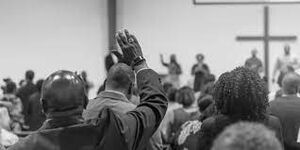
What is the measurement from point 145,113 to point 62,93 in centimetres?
41

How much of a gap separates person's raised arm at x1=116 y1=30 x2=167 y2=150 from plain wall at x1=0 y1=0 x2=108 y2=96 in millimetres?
16013

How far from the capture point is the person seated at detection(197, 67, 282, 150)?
340 centimetres

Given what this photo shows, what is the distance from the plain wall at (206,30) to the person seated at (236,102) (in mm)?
15633

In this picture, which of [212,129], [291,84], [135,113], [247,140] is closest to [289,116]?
[291,84]

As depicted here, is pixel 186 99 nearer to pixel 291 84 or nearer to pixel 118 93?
pixel 291 84

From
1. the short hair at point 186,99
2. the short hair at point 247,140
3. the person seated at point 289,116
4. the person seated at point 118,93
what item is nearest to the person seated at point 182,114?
the short hair at point 186,99

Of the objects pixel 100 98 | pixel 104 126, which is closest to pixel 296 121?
pixel 100 98

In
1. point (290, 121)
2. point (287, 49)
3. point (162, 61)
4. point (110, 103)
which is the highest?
point (287, 49)

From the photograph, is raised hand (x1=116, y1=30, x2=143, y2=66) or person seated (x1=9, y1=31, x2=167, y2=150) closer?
person seated (x1=9, y1=31, x2=167, y2=150)

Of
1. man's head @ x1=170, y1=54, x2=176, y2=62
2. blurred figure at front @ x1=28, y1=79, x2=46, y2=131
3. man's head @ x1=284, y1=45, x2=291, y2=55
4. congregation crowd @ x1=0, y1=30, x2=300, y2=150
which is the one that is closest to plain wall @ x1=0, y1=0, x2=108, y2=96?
man's head @ x1=170, y1=54, x2=176, y2=62

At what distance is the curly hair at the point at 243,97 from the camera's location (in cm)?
340

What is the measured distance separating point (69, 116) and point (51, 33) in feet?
54.2

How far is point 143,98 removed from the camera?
3.12m

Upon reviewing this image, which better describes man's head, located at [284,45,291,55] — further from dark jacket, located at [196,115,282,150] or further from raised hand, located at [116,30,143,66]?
raised hand, located at [116,30,143,66]
